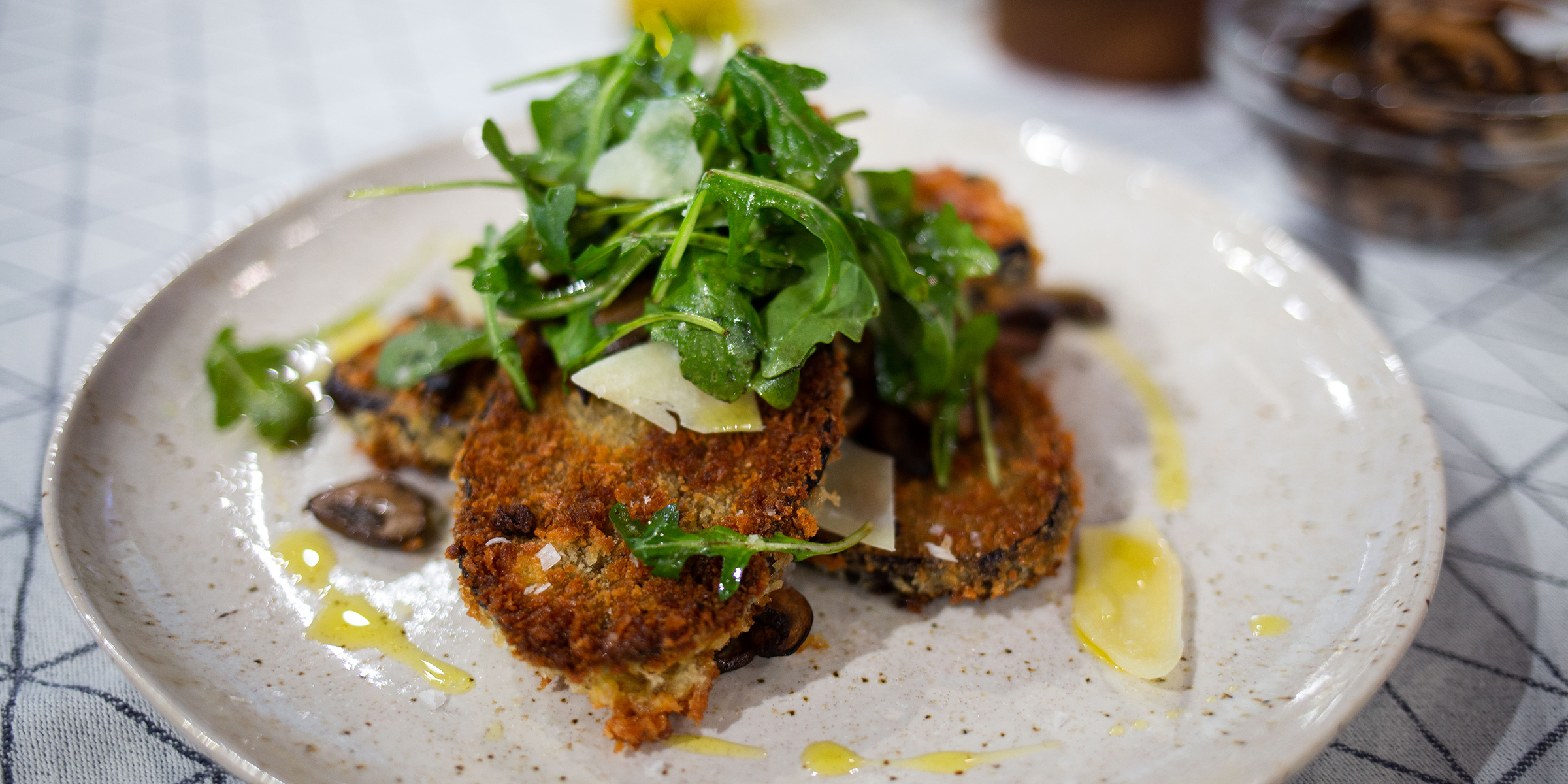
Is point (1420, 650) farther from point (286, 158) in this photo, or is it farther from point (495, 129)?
point (286, 158)

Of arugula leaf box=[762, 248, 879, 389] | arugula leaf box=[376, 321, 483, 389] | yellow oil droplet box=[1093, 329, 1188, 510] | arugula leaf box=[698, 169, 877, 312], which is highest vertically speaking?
arugula leaf box=[698, 169, 877, 312]

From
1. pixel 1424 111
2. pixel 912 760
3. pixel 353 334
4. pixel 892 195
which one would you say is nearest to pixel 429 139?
pixel 353 334

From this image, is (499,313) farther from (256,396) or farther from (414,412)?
(256,396)

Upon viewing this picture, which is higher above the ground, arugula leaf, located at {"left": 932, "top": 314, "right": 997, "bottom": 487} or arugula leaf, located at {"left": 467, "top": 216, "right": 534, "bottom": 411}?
arugula leaf, located at {"left": 467, "top": 216, "right": 534, "bottom": 411}

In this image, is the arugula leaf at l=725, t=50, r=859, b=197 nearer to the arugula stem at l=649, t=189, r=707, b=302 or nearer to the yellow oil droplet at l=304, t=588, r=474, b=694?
the arugula stem at l=649, t=189, r=707, b=302

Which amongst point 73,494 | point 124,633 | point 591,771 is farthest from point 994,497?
point 73,494

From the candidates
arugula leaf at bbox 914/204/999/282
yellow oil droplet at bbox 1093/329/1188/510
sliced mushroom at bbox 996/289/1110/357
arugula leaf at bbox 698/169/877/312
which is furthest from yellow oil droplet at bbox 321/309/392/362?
yellow oil droplet at bbox 1093/329/1188/510
